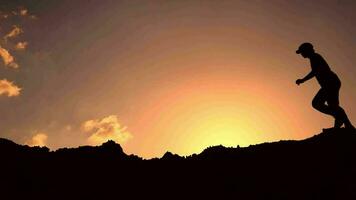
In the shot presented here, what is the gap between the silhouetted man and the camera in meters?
10.9

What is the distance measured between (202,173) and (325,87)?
4.77m

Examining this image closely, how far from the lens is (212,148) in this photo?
43.2 ft

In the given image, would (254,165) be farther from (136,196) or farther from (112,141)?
(112,141)

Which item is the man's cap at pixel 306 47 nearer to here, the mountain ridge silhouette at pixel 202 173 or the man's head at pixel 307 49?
the man's head at pixel 307 49

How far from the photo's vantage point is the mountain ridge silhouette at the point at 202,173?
31.6 feet

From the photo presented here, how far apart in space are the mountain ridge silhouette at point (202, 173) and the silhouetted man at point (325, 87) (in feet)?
1.74

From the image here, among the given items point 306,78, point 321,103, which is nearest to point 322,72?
point 306,78

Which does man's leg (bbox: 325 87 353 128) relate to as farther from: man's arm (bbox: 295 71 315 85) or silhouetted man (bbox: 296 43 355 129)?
man's arm (bbox: 295 71 315 85)

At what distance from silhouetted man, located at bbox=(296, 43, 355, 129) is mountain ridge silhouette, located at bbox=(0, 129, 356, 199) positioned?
0.53 m

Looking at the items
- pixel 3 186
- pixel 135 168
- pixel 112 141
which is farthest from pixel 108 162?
pixel 3 186

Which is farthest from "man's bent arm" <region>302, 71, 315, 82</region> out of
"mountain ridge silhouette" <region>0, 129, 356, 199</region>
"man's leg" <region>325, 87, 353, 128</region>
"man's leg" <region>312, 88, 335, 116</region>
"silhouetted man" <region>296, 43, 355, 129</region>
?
"mountain ridge silhouette" <region>0, 129, 356, 199</region>

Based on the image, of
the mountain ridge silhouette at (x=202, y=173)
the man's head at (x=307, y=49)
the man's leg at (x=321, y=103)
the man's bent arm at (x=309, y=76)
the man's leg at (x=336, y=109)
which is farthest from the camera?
the man's bent arm at (x=309, y=76)

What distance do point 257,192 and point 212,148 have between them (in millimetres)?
3790

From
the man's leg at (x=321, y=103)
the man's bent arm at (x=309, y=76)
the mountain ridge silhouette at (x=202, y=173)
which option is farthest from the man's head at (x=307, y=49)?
the mountain ridge silhouette at (x=202, y=173)
